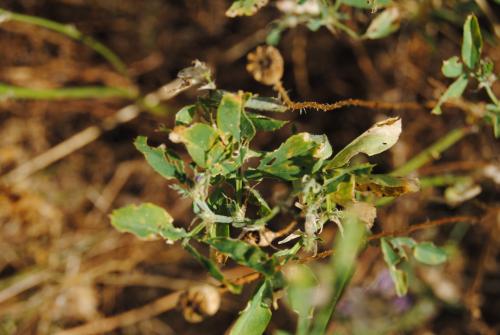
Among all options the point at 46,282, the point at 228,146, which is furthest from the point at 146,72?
the point at 228,146

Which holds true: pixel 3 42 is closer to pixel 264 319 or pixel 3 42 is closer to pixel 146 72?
pixel 146 72

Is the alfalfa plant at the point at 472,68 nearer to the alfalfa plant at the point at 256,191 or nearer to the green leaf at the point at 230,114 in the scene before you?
the alfalfa plant at the point at 256,191

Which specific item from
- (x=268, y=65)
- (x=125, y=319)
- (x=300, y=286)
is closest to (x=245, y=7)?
(x=268, y=65)

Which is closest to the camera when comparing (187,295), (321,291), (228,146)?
(228,146)

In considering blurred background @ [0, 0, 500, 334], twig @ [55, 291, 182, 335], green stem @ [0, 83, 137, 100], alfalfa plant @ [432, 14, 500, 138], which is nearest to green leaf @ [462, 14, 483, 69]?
alfalfa plant @ [432, 14, 500, 138]

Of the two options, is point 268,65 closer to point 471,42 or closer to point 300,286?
point 471,42

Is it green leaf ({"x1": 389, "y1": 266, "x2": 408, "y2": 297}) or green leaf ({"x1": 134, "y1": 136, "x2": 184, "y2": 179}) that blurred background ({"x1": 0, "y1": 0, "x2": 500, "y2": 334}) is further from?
green leaf ({"x1": 134, "y1": 136, "x2": 184, "y2": 179})

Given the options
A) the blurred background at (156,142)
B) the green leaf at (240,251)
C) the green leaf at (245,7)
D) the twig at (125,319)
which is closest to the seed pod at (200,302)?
the green leaf at (240,251)
